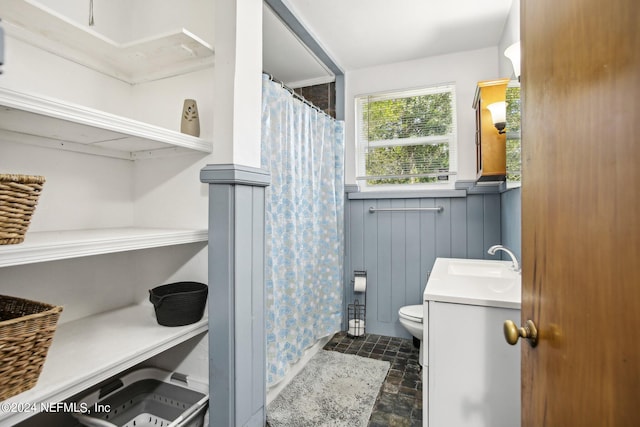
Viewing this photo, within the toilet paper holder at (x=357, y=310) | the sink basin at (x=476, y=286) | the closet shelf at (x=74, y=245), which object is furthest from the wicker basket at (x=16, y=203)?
the toilet paper holder at (x=357, y=310)

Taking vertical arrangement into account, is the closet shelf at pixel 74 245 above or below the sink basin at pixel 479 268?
above

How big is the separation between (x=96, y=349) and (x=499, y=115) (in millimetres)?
2168

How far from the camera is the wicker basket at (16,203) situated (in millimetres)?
763

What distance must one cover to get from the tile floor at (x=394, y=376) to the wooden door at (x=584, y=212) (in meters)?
1.17

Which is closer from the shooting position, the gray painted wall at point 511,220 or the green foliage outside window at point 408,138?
the gray painted wall at point 511,220

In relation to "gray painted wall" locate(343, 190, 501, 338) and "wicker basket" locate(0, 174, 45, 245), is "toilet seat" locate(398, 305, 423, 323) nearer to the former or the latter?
"gray painted wall" locate(343, 190, 501, 338)

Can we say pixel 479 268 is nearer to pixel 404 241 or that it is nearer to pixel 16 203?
pixel 404 241

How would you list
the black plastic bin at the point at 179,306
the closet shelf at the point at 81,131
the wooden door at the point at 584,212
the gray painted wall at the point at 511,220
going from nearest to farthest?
the wooden door at the point at 584,212 → the closet shelf at the point at 81,131 → the black plastic bin at the point at 179,306 → the gray painted wall at the point at 511,220

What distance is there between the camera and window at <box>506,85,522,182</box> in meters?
1.60

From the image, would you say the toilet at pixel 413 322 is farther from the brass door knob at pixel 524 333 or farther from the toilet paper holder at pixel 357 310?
the brass door knob at pixel 524 333

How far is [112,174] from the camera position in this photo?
1536 millimetres

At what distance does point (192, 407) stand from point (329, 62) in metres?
2.56

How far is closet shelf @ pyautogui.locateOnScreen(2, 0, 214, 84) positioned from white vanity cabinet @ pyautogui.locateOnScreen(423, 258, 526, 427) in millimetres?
1410

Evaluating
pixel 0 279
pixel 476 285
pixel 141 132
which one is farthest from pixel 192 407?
pixel 476 285
